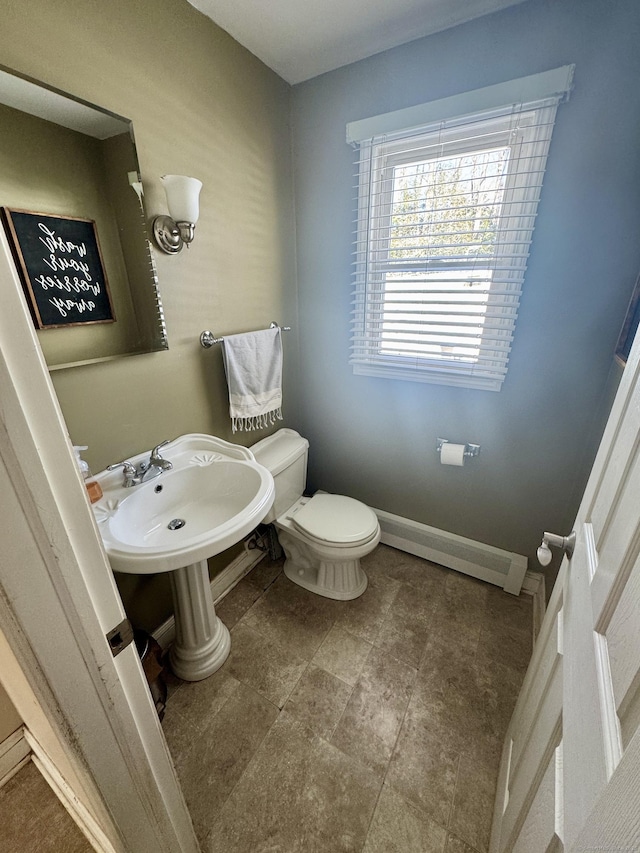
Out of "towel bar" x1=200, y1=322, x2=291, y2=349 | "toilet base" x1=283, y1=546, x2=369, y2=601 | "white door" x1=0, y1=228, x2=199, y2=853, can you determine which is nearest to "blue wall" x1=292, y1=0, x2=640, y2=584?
"toilet base" x1=283, y1=546, x2=369, y2=601

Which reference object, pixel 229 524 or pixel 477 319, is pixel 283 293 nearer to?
pixel 477 319

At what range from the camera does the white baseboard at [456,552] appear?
1.70 m

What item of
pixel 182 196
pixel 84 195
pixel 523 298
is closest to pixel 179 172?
pixel 182 196

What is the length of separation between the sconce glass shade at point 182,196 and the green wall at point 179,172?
7 centimetres

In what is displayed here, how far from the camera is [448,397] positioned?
64.6 inches

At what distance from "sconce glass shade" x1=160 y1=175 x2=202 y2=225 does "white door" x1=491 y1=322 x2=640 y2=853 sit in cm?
130

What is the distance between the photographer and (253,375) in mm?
1605

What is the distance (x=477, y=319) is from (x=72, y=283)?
1.49 m

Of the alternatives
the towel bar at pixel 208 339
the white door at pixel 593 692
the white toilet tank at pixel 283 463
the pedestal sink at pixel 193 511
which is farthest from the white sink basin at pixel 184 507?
the white door at pixel 593 692

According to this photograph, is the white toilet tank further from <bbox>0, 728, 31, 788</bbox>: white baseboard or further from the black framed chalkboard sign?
<bbox>0, 728, 31, 788</bbox>: white baseboard

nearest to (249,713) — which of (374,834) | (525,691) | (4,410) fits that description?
(374,834)

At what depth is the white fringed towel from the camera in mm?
1511

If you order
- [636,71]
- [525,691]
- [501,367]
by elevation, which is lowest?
[525,691]

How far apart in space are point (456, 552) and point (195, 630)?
132cm
